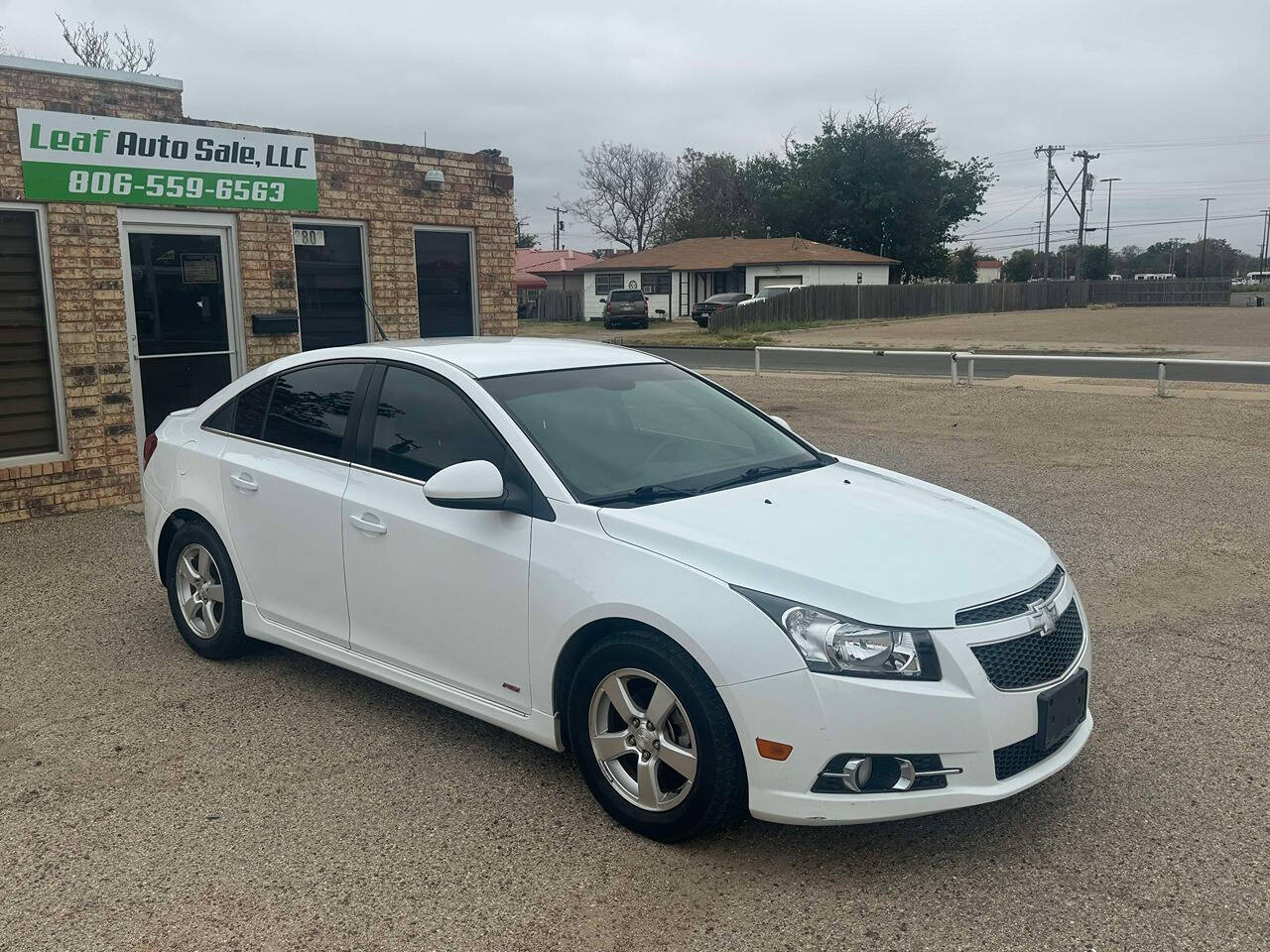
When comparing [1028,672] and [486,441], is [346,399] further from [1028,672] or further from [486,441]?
[1028,672]

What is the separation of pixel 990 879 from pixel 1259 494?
7.32 meters

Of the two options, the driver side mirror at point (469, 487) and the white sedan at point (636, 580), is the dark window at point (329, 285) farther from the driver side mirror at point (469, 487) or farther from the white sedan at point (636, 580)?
the driver side mirror at point (469, 487)

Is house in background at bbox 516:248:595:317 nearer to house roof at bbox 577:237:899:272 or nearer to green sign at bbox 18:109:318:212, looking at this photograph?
house roof at bbox 577:237:899:272

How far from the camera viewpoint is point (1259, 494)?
941 cm

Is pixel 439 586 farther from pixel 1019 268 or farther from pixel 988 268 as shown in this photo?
pixel 988 268

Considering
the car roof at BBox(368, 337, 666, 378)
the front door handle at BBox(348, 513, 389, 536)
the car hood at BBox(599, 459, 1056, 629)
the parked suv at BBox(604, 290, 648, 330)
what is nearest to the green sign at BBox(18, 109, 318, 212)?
the car roof at BBox(368, 337, 666, 378)

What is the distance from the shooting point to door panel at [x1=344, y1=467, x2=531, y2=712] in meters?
4.03

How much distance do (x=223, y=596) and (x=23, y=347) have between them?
4.77 metres

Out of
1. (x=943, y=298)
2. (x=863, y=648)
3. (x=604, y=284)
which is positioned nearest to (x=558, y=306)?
(x=604, y=284)

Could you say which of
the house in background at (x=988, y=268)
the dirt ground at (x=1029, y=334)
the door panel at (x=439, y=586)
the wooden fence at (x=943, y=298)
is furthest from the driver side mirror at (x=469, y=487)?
the house in background at (x=988, y=268)

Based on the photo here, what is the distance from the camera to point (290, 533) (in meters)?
4.87

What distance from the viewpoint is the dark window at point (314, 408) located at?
16.1 feet

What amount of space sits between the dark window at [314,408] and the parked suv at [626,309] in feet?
144

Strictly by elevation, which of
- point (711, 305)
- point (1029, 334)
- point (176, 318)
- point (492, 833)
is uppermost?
point (176, 318)
